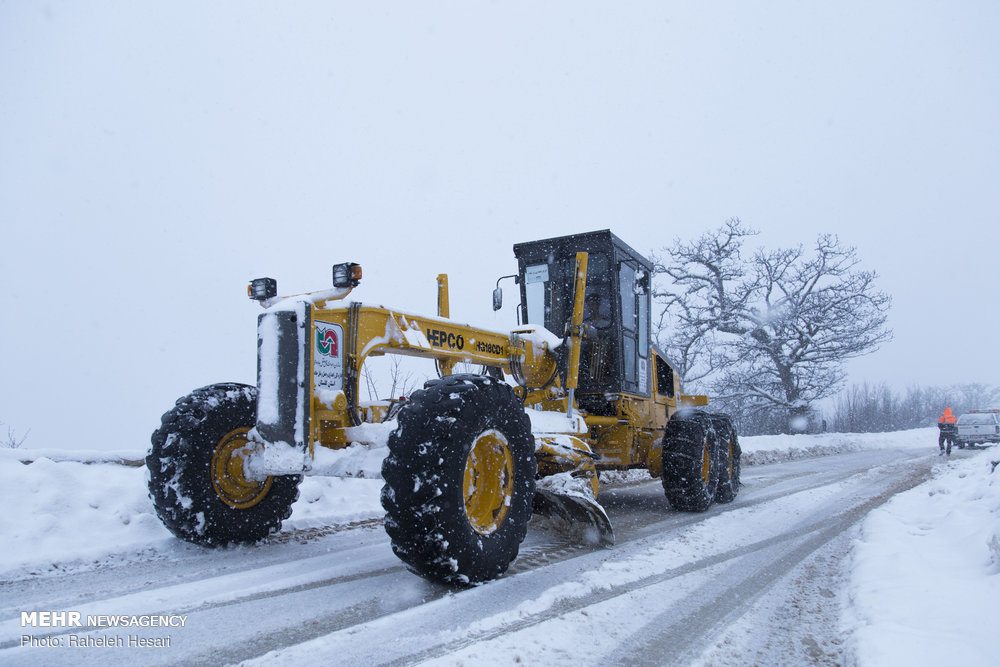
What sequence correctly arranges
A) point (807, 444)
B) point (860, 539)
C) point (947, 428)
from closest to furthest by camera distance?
point (860, 539) < point (947, 428) < point (807, 444)

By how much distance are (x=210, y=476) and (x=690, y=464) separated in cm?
502

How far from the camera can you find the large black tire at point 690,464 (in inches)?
289

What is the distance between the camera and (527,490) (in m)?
4.35

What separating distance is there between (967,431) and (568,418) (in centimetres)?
2400

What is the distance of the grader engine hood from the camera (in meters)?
4.04

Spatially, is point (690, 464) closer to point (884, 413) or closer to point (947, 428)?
point (947, 428)

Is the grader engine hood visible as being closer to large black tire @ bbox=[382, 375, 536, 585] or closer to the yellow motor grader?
the yellow motor grader

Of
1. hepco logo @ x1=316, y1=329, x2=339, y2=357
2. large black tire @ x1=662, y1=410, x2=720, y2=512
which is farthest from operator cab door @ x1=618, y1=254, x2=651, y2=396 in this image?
hepco logo @ x1=316, y1=329, x2=339, y2=357

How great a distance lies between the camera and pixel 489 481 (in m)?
4.23

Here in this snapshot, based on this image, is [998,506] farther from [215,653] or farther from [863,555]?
[215,653]

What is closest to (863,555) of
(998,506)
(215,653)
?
(998,506)

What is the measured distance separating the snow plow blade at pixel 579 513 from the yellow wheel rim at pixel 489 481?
0.94m

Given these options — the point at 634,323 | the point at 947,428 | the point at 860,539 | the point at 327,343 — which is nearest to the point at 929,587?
the point at 860,539

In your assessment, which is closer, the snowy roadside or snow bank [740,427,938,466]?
the snowy roadside
